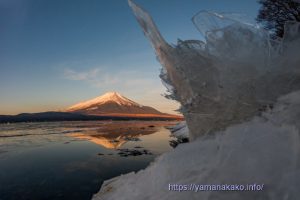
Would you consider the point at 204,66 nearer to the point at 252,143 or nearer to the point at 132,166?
the point at 252,143

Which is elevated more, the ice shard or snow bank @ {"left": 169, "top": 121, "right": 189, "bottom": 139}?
the ice shard

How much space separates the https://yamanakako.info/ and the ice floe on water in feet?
0.12

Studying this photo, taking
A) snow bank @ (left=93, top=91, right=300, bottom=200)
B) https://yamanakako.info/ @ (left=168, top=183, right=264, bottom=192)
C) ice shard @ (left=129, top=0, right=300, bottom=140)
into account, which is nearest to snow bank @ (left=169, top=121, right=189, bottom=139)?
ice shard @ (left=129, top=0, right=300, bottom=140)

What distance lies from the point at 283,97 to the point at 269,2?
49.6ft

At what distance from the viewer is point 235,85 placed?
5004 millimetres

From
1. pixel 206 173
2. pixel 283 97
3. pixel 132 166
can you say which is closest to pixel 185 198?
pixel 206 173

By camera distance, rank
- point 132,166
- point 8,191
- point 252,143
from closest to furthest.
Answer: point 252,143 → point 8,191 → point 132,166

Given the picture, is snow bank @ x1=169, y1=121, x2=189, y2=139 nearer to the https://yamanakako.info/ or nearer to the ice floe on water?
the ice floe on water

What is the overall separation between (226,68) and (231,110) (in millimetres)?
844

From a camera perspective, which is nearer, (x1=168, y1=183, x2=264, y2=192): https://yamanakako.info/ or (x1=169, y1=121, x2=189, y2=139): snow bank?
(x1=168, y1=183, x2=264, y2=192): https://yamanakako.info/

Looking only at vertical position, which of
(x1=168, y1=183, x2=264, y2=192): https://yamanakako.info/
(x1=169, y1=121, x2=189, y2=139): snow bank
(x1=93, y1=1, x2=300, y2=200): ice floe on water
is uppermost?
(x1=93, y1=1, x2=300, y2=200): ice floe on water

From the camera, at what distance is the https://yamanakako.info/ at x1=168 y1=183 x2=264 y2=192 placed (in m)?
3.23

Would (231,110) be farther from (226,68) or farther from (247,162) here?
(247,162)

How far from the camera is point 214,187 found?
358cm
